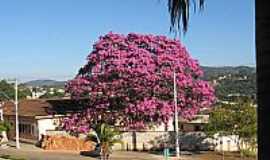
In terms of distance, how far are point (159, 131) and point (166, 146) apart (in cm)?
150

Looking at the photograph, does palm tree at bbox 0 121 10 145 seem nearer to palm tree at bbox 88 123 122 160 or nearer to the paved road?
the paved road

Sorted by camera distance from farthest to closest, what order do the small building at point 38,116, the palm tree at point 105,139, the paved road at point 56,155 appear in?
1. the small building at point 38,116
2. the paved road at point 56,155
3. the palm tree at point 105,139

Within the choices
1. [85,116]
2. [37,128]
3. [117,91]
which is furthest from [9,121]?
[117,91]

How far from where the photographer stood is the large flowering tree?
4322 centimetres
